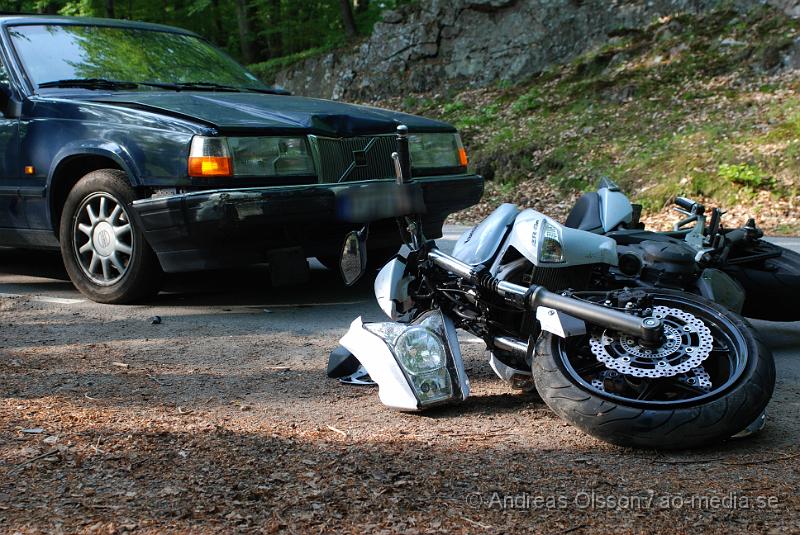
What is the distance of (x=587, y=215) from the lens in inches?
186

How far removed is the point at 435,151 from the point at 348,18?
52.7ft

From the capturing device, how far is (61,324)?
5.65m

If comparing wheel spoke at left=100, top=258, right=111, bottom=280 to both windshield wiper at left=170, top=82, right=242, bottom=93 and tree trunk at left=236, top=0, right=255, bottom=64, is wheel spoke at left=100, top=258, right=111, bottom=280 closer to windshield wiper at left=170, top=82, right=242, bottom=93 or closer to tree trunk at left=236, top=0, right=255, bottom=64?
windshield wiper at left=170, top=82, right=242, bottom=93

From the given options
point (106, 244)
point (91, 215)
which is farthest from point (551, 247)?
point (91, 215)

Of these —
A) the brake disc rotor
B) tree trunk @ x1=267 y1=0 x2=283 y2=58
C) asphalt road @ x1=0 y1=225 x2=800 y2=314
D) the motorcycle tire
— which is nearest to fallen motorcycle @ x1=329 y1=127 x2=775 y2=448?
the brake disc rotor

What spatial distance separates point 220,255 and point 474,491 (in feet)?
10.2

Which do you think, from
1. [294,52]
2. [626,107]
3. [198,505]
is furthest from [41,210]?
[294,52]

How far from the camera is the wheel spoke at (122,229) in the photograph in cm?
598

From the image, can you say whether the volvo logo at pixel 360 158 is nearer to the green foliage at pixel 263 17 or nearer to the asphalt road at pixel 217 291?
the asphalt road at pixel 217 291

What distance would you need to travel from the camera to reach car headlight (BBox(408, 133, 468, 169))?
6.56m

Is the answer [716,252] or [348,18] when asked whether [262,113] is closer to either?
[716,252]

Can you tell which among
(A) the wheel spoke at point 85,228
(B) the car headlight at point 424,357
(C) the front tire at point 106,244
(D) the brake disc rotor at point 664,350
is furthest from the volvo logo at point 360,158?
(D) the brake disc rotor at point 664,350

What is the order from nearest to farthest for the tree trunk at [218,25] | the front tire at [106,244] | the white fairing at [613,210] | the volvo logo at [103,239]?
the white fairing at [613,210] < the front tire at [106,244] < the volvo logo at [103,239] < the tree trunk at [218,25]

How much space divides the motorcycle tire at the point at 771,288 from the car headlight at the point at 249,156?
2.53 m
